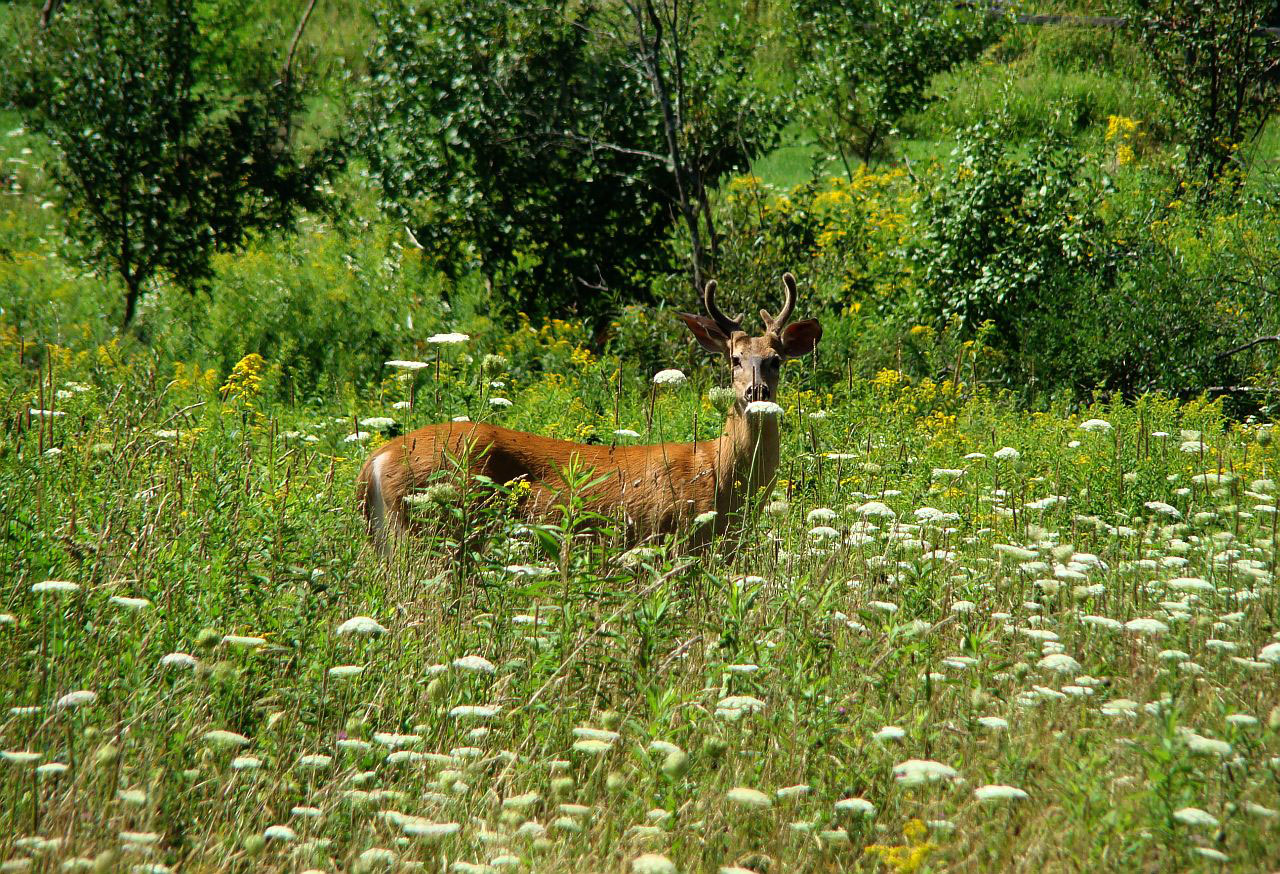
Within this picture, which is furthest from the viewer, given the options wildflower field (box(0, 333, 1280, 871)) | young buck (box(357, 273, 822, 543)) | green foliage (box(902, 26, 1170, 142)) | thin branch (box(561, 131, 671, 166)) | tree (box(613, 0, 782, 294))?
green foliage (box(902, 26, 1170, 142))

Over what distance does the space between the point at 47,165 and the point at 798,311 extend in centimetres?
661

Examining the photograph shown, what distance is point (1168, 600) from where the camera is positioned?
3.93 m

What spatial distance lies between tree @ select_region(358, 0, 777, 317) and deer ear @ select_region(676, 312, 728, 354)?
3766 millimetres

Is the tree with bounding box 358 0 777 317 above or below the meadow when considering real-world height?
above

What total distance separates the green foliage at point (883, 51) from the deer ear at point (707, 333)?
861cm

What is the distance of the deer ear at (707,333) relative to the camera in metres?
6.32

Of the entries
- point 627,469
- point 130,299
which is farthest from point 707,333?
point 130,299

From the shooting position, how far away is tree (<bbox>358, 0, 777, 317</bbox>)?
10.1 meters

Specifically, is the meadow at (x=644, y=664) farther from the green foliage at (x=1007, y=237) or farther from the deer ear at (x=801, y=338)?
the green foliage at (x=1007, y=237)

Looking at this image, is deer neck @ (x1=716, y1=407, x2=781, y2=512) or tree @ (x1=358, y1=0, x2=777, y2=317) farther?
tree @ (x1=358, y1=0, x2=777, y2=317)

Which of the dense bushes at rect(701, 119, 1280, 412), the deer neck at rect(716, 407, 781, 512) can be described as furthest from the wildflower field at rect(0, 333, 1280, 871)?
the dense bushes at rect(701, 119, 1280, 412)

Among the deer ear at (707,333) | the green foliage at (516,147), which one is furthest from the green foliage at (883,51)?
the deer ear at (707,333)

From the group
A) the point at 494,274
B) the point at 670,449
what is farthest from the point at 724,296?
the point at 670,449

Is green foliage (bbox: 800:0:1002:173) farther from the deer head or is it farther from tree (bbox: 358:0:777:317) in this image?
the deer head
